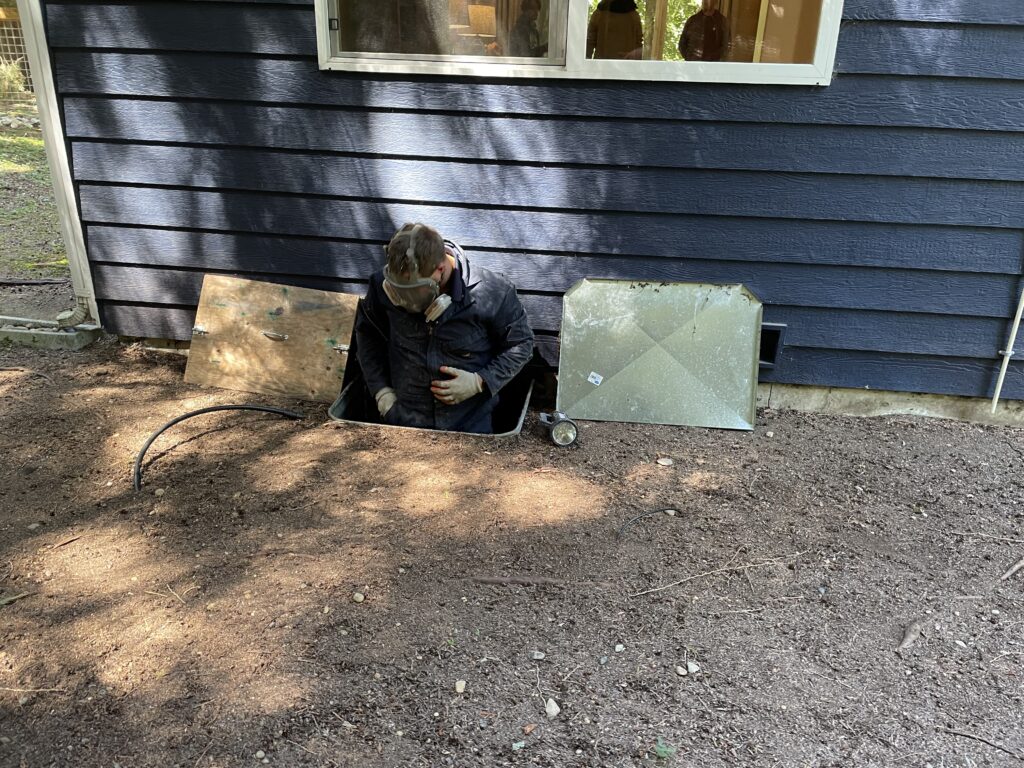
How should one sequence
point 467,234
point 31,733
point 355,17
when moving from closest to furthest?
1. point 31,733
2. point 355,17
3. point 467,234

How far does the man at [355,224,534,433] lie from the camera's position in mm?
3438

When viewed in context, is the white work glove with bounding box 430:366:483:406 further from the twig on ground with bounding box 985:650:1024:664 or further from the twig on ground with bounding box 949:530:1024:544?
the twig on ground with bounding box 985:650:1024:664

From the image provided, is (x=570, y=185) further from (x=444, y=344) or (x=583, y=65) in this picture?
(x=444, y=344)

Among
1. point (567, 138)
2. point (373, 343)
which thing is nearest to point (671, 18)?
point (567, 138)

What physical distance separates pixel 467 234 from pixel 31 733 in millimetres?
2816

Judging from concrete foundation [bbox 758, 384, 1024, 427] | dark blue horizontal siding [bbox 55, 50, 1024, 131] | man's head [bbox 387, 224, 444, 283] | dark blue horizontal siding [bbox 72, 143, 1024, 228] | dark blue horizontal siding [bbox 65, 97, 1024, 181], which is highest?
dark blue horizontal siding [bbox 55, 50, 1024, 131]

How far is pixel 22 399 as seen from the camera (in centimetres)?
385

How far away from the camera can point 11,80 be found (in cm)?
1219

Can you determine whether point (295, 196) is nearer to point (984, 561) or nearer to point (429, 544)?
point (429, 544)

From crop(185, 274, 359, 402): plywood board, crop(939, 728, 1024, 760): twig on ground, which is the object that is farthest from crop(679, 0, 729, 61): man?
crop(939, 728, 1024, 760): twig on ground

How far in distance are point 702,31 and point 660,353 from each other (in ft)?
5.12

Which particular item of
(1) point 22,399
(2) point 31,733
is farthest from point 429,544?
(1) point 22,399

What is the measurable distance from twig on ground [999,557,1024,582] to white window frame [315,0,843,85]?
7.27 ft

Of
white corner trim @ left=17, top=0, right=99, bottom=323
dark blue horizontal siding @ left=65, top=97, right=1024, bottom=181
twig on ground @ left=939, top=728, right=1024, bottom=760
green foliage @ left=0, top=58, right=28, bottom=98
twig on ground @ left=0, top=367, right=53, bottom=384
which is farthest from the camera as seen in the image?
green foliage @ left=0, top=58, right=28, bottom=98
